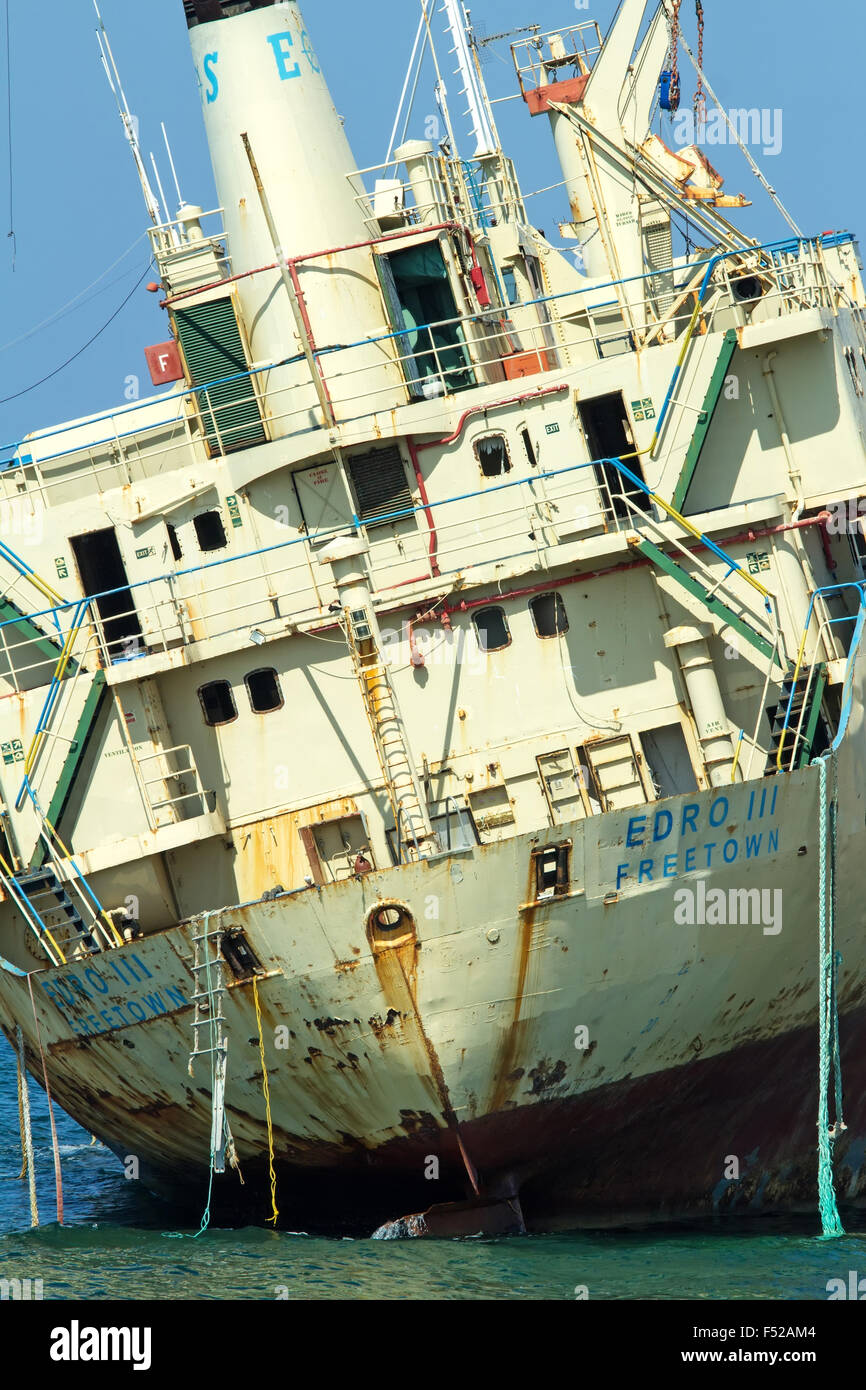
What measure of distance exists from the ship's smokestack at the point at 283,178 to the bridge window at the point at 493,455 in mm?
1242

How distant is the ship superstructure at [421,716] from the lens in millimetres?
16219

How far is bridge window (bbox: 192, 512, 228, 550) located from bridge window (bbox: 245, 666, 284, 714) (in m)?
1.62

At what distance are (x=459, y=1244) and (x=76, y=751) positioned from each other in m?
6.54

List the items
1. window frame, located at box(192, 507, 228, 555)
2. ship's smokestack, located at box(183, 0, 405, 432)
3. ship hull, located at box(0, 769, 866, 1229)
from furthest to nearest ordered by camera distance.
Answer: ship's smokestack, located at box(183, 0, 405, 432) < window frame, located at box(192, 507, 228, 555) < ship hull, located at box(0, 769, 866, 1229)

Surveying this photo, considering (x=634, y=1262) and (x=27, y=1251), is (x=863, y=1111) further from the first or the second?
(x=27, y=1251)

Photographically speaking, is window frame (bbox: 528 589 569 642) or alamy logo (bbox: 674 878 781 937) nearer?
alamy logo (bbox: 674 878 781 937)

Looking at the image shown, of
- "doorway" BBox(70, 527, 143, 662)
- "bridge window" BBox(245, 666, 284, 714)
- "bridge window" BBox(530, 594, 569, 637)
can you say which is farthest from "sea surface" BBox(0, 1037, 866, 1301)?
"doorway" BBox(70, 527, 143, 662)

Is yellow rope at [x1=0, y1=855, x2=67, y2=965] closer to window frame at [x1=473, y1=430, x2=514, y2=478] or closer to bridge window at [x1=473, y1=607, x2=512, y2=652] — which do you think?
bridge window at [x1=473, y1=607, x2=512, y2=652]

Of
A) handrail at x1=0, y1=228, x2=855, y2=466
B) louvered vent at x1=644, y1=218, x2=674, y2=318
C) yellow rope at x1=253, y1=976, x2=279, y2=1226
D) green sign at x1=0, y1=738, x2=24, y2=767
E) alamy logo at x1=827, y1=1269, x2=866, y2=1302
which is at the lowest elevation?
alamy logo at x1=827, y1=1269, x2=866, y2=1302

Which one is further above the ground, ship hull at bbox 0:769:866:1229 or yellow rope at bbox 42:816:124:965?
yellow rope at bbox 42:816:124:965

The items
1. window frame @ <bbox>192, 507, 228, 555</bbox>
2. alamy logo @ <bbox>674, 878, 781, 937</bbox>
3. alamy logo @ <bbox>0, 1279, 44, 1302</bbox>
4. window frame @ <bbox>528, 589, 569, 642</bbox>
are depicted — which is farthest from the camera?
window frame @ <bbox>192, 507, 228, 555</bbox>

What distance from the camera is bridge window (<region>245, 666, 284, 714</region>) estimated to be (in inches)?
739

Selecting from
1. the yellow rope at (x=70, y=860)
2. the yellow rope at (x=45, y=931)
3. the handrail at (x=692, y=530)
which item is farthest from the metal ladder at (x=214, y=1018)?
the handrail at (x=692, y=530)

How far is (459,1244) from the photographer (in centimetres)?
1616
